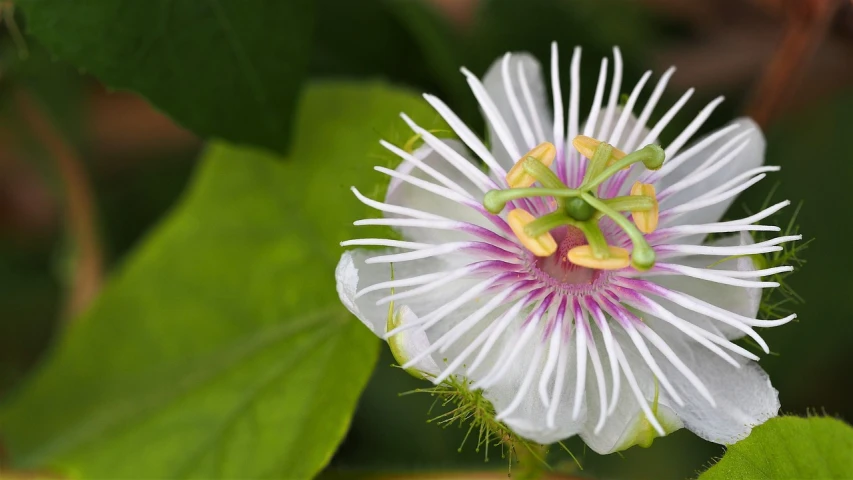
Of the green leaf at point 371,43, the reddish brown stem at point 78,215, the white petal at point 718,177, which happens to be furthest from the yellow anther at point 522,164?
the reddish brown stem at point 78,215

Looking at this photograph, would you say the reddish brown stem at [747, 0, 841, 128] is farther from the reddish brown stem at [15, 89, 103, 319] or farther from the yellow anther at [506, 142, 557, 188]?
the reddish brown stem at [15, 89, 103, 319]

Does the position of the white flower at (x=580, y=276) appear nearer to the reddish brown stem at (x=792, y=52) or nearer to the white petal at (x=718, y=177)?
the white petal at (x=718, y=177)

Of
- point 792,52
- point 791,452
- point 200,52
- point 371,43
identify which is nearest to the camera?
point 791,452

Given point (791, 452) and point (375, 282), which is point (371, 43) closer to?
point (375, 282)

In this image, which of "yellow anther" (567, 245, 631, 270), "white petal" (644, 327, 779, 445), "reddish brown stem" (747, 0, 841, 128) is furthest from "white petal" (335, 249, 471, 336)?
"reddish brown stem" (747, 0, 841, 128)

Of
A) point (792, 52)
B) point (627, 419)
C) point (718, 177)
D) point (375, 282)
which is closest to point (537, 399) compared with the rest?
point (627, 419)
